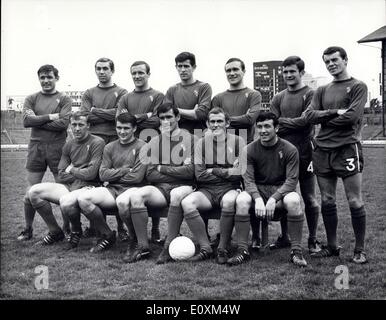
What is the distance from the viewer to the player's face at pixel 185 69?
520cm

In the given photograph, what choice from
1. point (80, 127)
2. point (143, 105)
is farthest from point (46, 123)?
point (143, 105)

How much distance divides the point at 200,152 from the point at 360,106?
5.25 feet

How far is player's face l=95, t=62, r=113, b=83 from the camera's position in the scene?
548 cm

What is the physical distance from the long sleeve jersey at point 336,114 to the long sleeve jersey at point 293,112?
0.77ft

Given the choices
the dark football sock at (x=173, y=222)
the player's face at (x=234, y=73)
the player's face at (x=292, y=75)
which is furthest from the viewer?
the player's face at (x=234, y=73)

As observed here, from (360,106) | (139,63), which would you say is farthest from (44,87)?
(360,106)

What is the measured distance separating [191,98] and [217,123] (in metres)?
0.84

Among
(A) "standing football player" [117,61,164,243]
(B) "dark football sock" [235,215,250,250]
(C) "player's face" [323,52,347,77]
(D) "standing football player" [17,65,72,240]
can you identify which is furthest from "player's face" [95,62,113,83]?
(C) "player's face" [323,52,347,77]

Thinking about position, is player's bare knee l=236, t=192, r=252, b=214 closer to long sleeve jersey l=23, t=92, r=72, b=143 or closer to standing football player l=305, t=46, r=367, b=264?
standing football player l=305, t=46, r=367, b=264

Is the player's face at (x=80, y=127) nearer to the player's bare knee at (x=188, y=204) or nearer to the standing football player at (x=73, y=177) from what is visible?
the standing football player at (x=73, y=177)

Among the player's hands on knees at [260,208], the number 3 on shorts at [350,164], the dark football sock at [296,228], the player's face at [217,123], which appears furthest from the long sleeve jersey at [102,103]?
the number 3 on shorts at [350,164]

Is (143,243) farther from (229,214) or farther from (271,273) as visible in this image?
(271,273)
